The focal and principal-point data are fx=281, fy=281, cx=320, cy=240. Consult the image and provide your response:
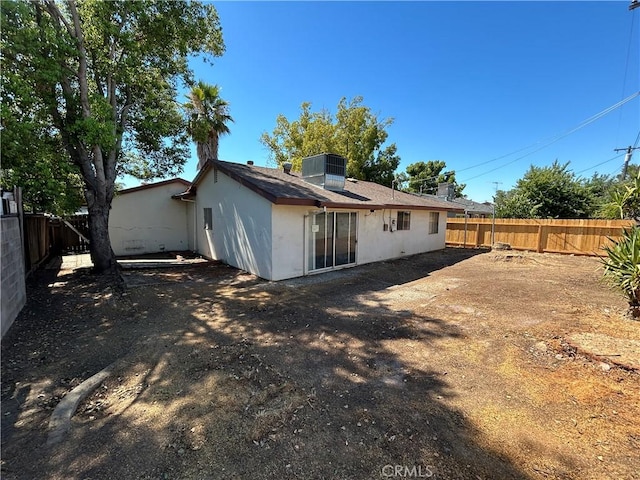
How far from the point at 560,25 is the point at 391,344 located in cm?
1229

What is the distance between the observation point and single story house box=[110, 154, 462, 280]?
818 centimetres

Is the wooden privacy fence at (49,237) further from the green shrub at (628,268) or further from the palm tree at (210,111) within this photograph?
the green shrub at (628,268)

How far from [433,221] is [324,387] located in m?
13.5

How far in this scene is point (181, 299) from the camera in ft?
20.9

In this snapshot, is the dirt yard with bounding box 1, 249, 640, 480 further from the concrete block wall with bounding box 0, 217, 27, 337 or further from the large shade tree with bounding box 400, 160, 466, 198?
the large shade tree with bounding box 400, 160, 466, 198

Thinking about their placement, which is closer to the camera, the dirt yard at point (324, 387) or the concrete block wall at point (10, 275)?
the dirt yard at point (324, 387)

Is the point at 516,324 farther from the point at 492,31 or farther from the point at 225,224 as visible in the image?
the point at 492,31

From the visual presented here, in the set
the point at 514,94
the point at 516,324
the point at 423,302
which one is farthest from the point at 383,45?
the point at 516,324

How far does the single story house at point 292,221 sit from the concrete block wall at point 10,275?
490 centimetres

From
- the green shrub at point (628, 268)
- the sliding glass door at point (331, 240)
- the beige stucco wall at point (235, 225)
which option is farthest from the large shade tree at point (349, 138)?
the green shrub at point (628, 268)

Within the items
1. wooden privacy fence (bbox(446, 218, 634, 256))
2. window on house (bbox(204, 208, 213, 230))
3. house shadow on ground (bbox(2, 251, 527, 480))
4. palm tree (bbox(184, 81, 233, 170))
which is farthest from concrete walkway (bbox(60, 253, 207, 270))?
wooden privacy fence (bbox(446, 218, 634, 256))

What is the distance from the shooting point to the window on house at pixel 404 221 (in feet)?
41.0

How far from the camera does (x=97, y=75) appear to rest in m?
8.10

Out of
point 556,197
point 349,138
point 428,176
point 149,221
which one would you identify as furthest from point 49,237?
point 428,176
